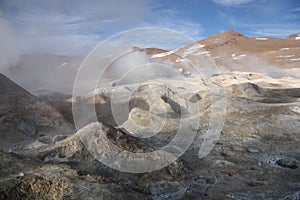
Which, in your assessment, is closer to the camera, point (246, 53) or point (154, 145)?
point (154, 145)

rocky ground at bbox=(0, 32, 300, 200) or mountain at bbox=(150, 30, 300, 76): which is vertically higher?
mountain at bbox=(150, 30, 300, 76)

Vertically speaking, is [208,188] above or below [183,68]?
below

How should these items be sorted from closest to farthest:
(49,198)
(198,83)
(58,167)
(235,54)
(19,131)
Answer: (49,198)
(58,167)
(19,131)
(198,83)
(235,54)

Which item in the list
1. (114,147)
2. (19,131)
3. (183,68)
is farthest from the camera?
(183,68)

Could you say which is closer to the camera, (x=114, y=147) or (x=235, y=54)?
(x=114, y=147)

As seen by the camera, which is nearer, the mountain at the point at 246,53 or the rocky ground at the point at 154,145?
the rocky ground at the point at 154,145

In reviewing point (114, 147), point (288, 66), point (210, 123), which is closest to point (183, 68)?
point (288, 66)

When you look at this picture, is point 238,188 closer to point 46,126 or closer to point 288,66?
point 46,126

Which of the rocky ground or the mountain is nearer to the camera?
the rocky ground

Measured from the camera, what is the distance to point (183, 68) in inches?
1580

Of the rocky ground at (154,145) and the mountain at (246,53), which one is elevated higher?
the mountain at (246,53)

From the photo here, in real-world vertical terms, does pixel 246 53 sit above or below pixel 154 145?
above

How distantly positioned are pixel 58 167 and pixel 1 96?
915 centimetres

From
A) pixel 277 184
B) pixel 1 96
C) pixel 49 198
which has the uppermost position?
pixel 1 96
